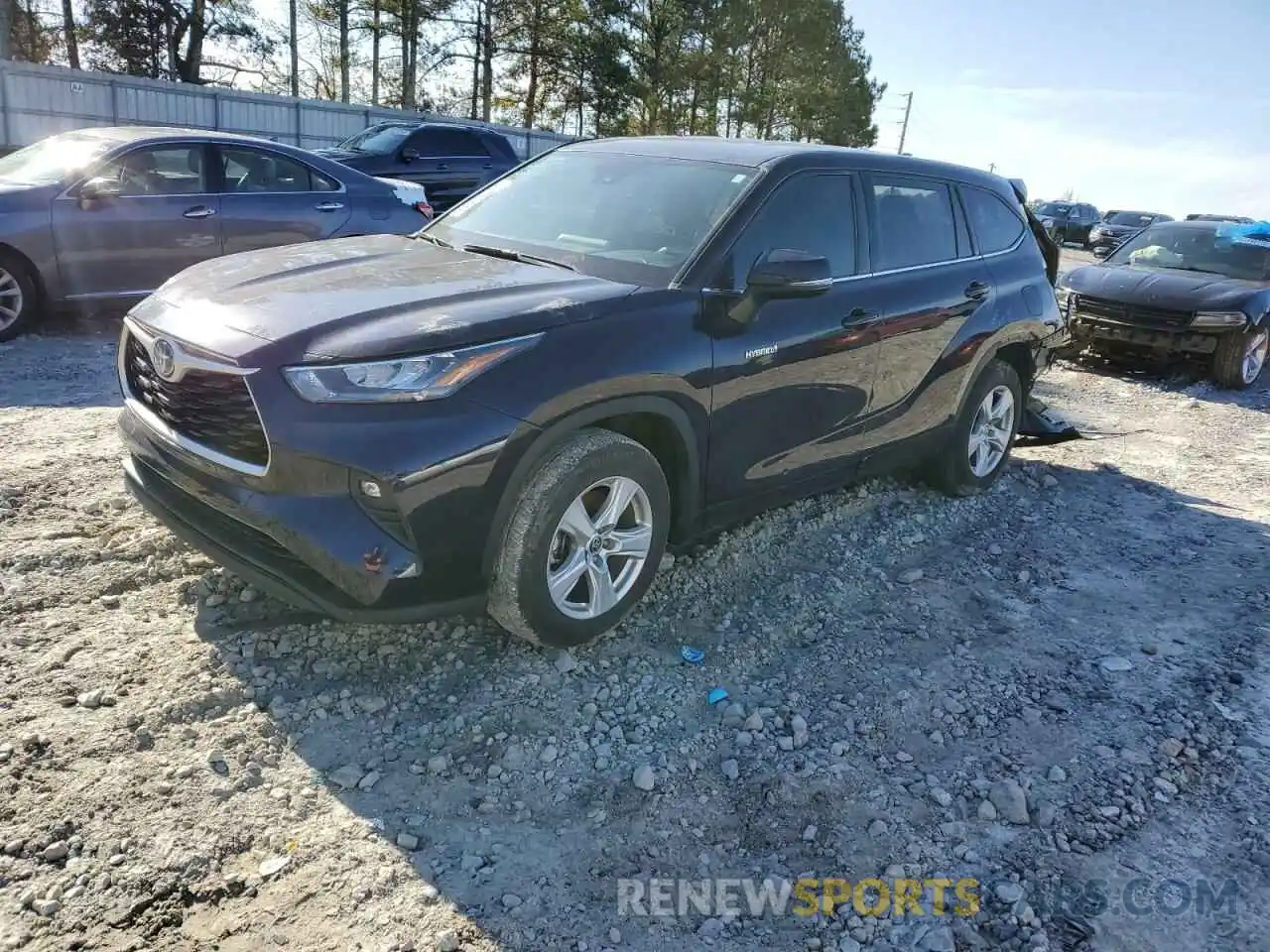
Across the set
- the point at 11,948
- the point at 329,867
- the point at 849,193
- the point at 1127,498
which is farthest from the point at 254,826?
the point at 1127,498

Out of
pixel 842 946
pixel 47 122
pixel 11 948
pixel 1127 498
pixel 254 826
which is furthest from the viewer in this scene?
pixel 47 122

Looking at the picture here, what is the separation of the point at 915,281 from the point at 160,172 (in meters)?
5.96

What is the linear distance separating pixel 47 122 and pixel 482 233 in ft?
66.4

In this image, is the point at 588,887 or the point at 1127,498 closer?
the point at 588,887

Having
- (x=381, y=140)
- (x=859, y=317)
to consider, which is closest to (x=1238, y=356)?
(x=859, y=317)

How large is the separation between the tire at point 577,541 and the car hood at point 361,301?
47 cm

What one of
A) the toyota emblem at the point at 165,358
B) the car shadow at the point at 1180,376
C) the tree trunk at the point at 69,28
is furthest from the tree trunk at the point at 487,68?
the toyota emblem at the point at 165,358

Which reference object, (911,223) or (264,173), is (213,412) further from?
(264,173)

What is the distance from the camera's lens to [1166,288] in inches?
387

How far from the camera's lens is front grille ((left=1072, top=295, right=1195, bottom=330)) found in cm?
964

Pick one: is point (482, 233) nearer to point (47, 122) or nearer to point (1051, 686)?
point (1051, 686)

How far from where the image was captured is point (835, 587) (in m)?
4.33

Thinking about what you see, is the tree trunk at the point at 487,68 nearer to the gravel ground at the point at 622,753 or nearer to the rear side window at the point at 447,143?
the rear side window at the point at 447,143

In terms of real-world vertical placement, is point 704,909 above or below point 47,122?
below
